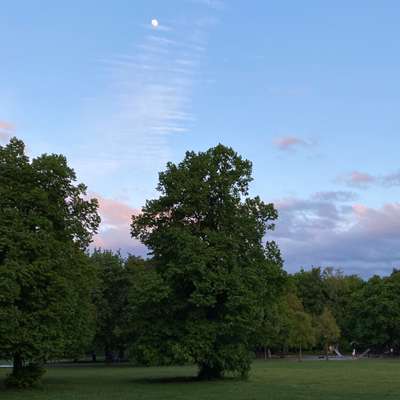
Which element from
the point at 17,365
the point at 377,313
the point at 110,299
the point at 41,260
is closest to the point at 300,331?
the point at 377,313

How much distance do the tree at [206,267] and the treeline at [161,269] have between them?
0.08 m

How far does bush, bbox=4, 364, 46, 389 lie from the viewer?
1583 inches

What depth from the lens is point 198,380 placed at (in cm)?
4600

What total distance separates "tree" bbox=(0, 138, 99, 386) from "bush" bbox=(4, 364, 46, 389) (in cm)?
6

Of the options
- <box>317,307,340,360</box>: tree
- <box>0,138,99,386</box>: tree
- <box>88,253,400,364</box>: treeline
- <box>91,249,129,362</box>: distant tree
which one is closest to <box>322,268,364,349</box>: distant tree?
<box>88,253,400,364</box>: treeline

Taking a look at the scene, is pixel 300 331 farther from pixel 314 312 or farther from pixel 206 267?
pixel 206 267

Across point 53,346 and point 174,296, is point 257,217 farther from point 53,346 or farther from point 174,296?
point 53,346

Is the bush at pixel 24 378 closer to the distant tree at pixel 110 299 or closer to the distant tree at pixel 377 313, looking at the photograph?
the distant tree at pixel 110 299

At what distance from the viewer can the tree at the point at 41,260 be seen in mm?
36969

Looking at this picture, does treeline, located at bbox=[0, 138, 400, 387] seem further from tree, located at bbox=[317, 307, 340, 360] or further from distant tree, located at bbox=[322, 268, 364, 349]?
distant tree, located at bbox=[322, 268, 364, 349]

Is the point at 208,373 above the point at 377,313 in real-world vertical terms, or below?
below

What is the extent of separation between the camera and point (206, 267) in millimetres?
43469

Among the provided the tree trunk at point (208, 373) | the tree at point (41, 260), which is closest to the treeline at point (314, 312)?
the tree trunk at point (208, 373)

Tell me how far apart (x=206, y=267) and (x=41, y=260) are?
11198mm
